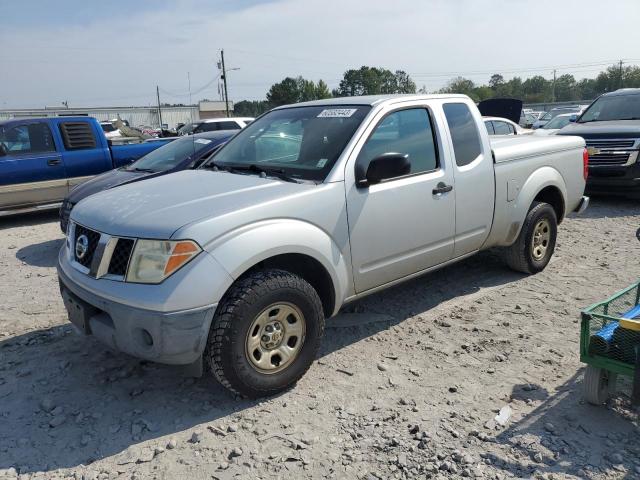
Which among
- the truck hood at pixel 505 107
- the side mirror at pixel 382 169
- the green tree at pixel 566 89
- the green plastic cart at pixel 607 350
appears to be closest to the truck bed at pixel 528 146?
the side mirror at pixel 382 169

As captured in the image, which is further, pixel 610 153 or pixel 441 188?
pixel 610 153

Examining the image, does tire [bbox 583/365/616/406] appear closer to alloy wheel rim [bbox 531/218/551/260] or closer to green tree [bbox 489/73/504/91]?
alloy wheel rim [bbox 531/218/551/260]

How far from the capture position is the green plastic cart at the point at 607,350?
2863 millimetres

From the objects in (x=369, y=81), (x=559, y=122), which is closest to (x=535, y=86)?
(x=369, y=81)

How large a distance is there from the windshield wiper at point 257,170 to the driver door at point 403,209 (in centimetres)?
45

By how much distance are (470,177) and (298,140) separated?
4.93 ft

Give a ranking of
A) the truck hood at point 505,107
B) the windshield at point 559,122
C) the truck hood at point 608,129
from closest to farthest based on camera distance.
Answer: the truck hood at point 608,129 < the truck hood at point 505,107 < the windshield at point 559,122

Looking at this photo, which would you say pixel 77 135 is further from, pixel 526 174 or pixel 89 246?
pixel 526 174

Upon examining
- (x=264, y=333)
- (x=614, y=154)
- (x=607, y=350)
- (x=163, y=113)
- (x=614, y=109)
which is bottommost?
(x=607, y=350)

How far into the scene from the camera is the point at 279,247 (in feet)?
10.6

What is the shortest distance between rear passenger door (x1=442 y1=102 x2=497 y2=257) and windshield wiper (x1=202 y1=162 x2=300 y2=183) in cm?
150

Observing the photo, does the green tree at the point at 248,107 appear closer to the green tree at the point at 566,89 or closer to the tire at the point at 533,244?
the green tree at the point at 566,89

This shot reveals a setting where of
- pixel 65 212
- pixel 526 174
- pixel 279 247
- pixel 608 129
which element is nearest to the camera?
pixel 279 247

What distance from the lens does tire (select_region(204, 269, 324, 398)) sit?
3053 mm
